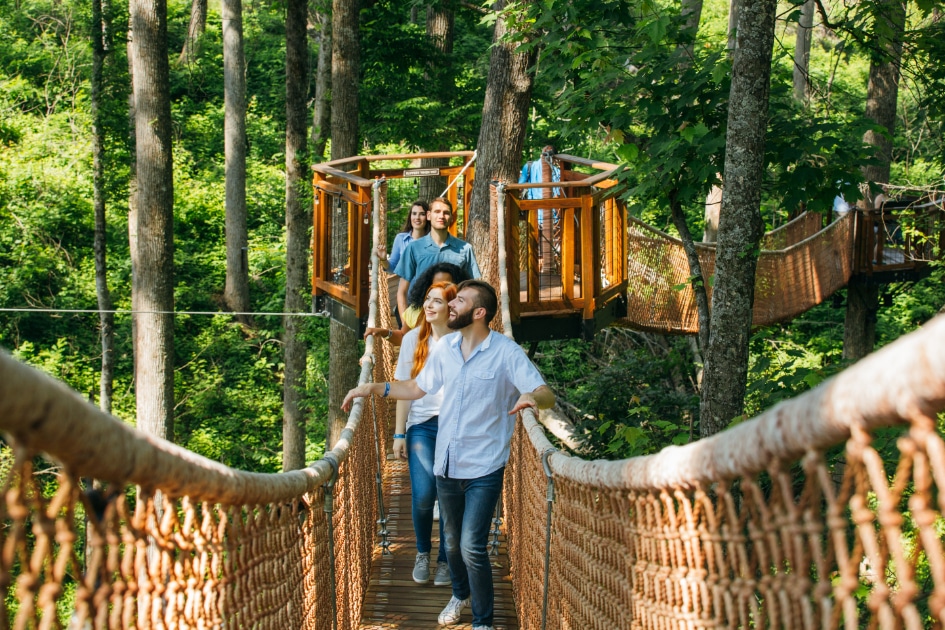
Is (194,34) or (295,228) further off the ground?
(194,34)

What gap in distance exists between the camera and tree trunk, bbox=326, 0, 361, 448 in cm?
1092

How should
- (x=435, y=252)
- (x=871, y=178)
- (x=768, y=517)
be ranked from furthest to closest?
(x=871, y=178), (x=435, y=252), (x=768, y=517)

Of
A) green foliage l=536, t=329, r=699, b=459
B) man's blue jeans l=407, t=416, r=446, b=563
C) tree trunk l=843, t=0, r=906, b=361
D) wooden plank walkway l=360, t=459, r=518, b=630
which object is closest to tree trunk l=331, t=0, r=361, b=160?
green foliage l=536, t=329, r=699, b=459

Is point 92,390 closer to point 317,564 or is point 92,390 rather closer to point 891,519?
point 317,564

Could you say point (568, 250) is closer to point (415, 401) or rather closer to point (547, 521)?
point (415, 401)

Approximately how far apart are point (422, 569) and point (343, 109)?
7.33 meters

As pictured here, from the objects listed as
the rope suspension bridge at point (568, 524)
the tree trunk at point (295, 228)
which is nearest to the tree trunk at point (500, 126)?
the tree trunk at point (295, 228)

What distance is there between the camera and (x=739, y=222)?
5.36 metres

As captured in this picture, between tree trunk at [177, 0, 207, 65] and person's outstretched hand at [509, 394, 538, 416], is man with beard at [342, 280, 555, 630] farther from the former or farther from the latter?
tree trunk at [177, 0, 207, 65]

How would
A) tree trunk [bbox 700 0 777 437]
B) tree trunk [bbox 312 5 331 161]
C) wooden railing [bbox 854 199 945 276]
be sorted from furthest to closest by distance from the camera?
tree trunk [bbox 312 5 331 161], wooden railing [bbox 854 199 945 276], tree trunk [bbox 700 0 777 437]

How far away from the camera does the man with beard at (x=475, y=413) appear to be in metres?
3.88

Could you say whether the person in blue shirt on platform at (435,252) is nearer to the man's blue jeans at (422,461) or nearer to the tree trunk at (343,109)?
the man's blue jeans at (422,461)

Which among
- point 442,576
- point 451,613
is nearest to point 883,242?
point 442,576

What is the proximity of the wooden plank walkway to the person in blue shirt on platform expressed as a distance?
168cm
